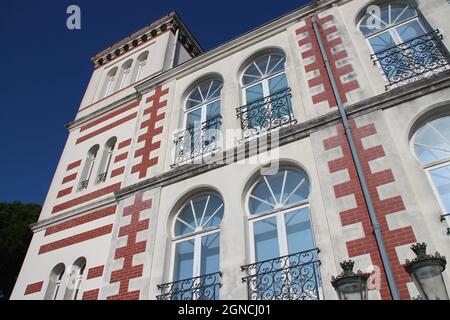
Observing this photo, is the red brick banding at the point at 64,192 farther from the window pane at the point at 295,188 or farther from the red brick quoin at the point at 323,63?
the red brick quoin at the point at 323,63

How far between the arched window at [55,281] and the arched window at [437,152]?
7578mm

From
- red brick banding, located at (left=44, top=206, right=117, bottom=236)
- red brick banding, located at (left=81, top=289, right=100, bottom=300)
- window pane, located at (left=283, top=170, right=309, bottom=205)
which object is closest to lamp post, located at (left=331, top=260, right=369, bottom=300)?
window pane, located at (left=283, top=170, right=309, bottom=205)

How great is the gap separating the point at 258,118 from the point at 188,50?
8194 millimetres

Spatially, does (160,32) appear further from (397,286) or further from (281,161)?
(397,286)

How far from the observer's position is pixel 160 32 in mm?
14078

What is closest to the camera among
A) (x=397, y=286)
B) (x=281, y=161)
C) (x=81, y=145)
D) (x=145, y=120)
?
(x=397, y=286)

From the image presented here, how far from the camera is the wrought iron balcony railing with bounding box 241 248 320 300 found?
525 cm

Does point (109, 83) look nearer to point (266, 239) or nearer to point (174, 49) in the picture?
point (174, 49)

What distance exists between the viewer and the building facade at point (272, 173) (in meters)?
5.39

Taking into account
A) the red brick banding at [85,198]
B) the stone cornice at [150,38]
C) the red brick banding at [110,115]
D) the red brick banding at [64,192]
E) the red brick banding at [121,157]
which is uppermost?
the stone cornice at [150,38]

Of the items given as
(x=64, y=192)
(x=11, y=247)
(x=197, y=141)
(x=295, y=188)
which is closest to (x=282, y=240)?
(x=295, y=188)

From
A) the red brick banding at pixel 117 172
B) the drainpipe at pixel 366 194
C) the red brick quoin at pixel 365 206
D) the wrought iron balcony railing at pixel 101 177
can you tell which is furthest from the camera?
the wrought iron balcony railing at pixel 101 177

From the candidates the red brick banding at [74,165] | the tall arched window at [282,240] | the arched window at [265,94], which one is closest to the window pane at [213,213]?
the tall arched window at [282,240]
